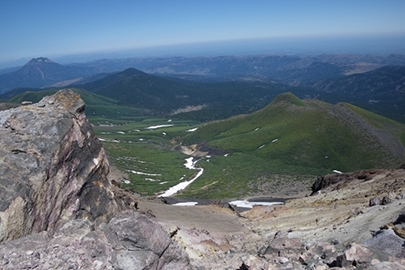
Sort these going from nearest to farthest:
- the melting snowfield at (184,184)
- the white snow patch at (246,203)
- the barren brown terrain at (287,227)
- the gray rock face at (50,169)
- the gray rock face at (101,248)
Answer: the gray rock face at (101,248) → the gray rock face at (50,169) → the barren brown terrain at (287,227) → the white snow patch at (246,203) → the melting snowfield at (184,184)

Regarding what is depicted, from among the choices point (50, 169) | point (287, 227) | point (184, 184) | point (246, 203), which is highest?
point (50, 169)

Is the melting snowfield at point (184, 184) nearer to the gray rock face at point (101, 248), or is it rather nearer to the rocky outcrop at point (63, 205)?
the rocky outcrop at point (63, 205)

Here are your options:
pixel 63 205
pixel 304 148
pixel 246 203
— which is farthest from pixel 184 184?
pixel 63 205

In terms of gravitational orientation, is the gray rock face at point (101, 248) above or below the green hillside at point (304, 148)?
above

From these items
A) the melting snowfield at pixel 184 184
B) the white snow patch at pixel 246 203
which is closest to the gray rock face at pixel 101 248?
the white snow patch at pixel 246 203

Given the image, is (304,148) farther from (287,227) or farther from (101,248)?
(101,248)
